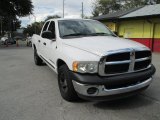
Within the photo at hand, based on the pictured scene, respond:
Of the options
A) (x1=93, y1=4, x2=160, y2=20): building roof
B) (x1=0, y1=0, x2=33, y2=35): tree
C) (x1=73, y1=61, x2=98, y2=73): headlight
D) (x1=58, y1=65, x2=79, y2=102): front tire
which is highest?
(x1=0, y1=0, x2=33, y2=35): tree

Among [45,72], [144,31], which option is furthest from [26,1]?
[45,72]

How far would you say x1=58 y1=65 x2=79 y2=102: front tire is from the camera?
4.78 meters

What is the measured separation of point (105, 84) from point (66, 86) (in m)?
1.03

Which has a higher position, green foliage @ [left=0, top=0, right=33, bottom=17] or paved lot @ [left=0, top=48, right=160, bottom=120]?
green foliage @ [left=0, top=0, right=33, bottom=17]

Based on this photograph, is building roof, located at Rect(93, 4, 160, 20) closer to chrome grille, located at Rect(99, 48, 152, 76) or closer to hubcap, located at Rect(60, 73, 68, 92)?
chrome grille, located at Rect(99, 48, 152, 76)

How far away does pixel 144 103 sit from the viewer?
511 centimetres

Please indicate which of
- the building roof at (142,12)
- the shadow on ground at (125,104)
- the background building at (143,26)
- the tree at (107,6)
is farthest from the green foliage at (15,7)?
the shadow on ground at (125,104)

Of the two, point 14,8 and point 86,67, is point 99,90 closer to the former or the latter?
Result: point 86,67

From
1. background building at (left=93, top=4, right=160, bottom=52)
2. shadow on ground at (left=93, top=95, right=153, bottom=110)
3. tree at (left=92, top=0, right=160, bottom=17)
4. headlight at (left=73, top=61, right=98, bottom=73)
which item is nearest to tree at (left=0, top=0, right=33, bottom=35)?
background building at (left=93, top=4, right=160, bottom=52)

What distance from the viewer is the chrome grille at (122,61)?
4.34 m

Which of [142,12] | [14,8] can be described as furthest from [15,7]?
[142,12]

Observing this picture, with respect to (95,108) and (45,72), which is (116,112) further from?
(45,72)

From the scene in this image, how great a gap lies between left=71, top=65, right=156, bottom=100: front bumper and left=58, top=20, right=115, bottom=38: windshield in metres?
1.65

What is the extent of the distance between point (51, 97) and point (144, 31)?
49.7 ft
